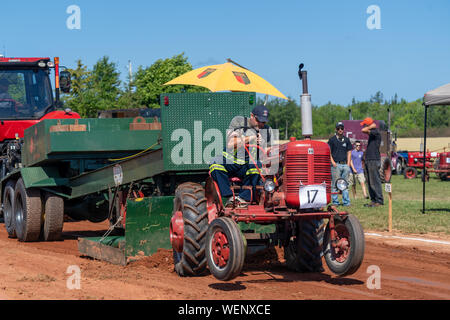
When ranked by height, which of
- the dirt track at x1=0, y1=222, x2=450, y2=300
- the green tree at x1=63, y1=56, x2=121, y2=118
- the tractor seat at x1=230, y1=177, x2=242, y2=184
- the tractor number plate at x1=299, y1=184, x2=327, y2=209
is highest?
the green tree at x1=63, y1=56, x2=121, y2=118

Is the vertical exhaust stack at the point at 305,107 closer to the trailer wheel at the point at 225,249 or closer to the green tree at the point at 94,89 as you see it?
the trailer wheel at the point at 225,249

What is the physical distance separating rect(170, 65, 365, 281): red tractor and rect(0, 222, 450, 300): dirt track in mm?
312

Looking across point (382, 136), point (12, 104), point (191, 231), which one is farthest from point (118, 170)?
point (382, 136)

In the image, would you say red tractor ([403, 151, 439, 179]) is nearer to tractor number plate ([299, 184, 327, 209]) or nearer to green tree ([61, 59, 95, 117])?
green tree ([61, 59, 95, 117])

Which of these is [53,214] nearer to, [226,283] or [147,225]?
[147,225]

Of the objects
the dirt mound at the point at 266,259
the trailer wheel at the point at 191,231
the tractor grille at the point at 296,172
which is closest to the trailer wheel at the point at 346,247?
the tractor grille at the point at 296,172

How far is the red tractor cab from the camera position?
14.5 m

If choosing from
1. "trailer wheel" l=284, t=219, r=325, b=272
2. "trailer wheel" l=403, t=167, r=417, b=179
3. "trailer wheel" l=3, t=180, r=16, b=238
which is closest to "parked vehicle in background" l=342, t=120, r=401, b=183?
"trailer wheel" l=403, t=167, r=417, b=179

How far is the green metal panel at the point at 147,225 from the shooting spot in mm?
8977

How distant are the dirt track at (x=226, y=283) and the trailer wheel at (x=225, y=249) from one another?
0.84 ft

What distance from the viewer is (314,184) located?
23.3 feet
